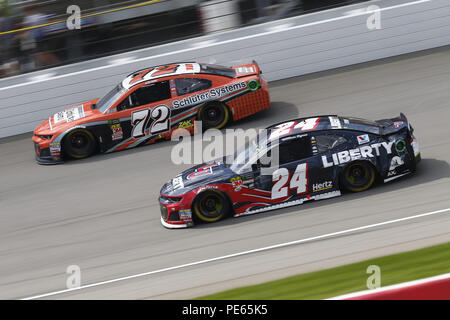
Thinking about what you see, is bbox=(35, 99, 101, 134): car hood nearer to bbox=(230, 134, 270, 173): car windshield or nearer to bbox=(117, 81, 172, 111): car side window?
bbox=(117, 81, 172, 111): car side window

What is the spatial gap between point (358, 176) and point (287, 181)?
3.76 ft

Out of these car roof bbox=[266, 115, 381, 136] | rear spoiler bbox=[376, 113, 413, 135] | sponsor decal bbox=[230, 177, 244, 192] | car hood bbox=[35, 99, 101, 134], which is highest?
car hood bbox=[35, 99, 101, 134]

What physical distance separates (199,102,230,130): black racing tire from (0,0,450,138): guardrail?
10.3 feet

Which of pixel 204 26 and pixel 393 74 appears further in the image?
pixel 204 26

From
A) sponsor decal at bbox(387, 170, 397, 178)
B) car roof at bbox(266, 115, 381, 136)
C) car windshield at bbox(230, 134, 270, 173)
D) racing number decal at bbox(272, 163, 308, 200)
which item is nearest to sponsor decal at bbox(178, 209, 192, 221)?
car windshield at bbox(230, 134, 270, 173)

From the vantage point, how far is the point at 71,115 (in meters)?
13.9

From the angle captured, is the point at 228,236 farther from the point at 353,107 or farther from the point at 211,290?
the point at 353,107

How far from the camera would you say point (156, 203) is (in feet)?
36.6

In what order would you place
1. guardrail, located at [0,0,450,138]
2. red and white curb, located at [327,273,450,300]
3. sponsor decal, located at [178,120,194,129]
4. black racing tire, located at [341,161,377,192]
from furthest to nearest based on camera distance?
1. guardrail, located at [0,0,450,138]
2. sponsor decal, located at [178,120,194,129]
3. black racing tire, located at [341,161,377,192]
4. red and white curb, located at [327,273,450,300]

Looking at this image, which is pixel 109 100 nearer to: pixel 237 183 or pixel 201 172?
pixel 201 172

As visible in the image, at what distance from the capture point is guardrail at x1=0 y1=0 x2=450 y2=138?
16375mm

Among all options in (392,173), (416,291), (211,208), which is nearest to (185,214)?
(211,208)

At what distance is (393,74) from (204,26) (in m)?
5.03
